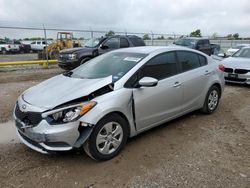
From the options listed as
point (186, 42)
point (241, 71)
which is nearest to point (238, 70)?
point (241, 71)

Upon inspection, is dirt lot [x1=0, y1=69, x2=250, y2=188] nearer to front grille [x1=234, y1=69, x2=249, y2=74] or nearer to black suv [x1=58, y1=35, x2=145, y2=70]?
front grille [x1=234, y1=69, x2=249, y2=74]

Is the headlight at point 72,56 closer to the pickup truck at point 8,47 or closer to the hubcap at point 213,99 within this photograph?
the hubcap at point 213,99

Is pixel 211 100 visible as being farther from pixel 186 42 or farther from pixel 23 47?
pixel 23 47

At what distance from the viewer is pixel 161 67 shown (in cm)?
474

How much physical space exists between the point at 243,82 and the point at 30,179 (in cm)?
805

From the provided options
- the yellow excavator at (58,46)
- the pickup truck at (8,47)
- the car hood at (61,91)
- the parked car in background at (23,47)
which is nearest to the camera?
the car hood at (61,91)

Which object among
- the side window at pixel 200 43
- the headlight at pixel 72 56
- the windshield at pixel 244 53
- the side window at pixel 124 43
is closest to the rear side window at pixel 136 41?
the side window at pixel 124 43

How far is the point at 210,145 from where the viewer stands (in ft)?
14.5

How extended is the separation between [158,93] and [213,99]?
2177 mm

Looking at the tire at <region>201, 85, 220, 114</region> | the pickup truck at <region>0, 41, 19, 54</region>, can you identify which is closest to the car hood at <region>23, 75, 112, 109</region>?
the tire at <region>201, 85, 220, 114</region>

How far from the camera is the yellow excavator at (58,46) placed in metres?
19.5

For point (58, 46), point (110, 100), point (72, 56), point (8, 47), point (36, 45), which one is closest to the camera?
point (110, 100)

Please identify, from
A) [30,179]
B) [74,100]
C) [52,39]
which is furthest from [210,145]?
[52,39]

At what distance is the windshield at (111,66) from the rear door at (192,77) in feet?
3.29
